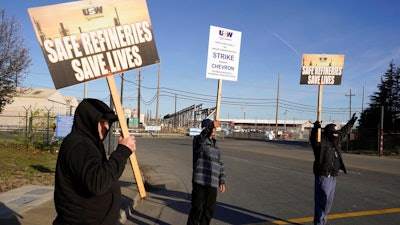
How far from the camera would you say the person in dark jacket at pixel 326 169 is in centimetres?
628

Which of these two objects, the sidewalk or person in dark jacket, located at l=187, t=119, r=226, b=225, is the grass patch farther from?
person in dark jacket, located at l=187, t=119, r=226, b=225

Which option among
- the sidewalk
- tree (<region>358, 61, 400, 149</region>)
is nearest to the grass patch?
the sidewalk

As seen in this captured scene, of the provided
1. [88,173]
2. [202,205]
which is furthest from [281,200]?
[88,173]

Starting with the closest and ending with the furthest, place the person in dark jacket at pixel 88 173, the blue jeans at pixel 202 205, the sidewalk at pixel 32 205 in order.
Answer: the person in dark jacket at pixel 88 173 < the blue jeans at pixel 202 205 < the sidewalk at pixel 32 205

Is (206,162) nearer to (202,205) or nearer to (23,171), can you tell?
(202,205)

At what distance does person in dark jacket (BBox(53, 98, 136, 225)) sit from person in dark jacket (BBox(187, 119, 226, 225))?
2560 mm

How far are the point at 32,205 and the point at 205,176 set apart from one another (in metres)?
3.61

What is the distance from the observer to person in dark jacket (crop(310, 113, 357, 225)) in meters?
6.28

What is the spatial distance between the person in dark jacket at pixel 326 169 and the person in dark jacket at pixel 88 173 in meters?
4.19

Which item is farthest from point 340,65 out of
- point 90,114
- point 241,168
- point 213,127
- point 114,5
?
point 241,168

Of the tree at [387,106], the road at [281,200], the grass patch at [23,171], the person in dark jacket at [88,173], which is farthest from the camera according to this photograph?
the tree at [387,106]

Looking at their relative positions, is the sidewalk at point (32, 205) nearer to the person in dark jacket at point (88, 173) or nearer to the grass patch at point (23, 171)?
the grass patch at point (23, 171)

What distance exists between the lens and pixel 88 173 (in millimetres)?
2785

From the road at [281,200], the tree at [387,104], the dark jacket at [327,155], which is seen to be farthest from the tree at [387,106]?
the dark jacket at [327,155]
